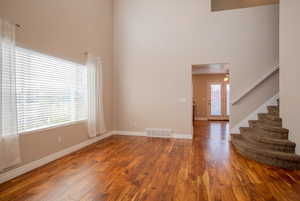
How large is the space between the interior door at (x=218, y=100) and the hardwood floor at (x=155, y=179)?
6.06 meters

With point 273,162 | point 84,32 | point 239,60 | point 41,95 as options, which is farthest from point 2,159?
point 239,60

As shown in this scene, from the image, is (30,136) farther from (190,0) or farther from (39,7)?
(190,0)

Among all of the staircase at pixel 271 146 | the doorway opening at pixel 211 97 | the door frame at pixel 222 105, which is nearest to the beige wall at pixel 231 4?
the staircase at pixel 271 146

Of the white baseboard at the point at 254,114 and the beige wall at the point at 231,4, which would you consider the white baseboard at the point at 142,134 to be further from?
the beige wall at the point at 231,4

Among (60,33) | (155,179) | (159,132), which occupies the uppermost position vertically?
(60,33)

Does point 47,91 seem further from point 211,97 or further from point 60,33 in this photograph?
point 211,97

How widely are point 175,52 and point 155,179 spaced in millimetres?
4000

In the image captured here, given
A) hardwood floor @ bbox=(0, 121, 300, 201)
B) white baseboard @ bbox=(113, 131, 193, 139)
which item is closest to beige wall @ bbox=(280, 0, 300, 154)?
hardwood floor @ bbox=(0, 121, 300, 201)

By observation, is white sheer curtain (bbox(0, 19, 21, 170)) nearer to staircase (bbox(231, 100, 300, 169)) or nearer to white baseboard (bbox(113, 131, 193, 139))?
white baseboard (bbox(113, 131, 193, 139))

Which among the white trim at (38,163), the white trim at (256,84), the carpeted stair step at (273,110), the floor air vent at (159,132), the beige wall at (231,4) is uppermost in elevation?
the beige wall at (231,4)

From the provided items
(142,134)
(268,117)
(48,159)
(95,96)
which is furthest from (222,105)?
(48,159)

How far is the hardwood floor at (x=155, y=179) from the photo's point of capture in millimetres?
2205

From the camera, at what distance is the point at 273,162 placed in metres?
3.13

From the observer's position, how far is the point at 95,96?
4.77 meters
